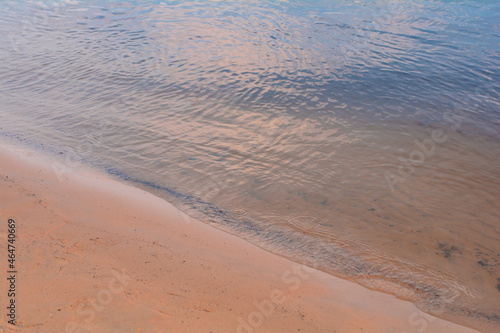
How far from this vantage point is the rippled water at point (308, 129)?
175 inches

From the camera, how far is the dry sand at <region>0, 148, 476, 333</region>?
2.93 m

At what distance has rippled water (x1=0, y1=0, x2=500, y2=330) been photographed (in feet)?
14.6

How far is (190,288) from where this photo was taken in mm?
3354

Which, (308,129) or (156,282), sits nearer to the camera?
(156,282)

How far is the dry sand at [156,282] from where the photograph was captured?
2.93 m

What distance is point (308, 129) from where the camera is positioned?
723cm

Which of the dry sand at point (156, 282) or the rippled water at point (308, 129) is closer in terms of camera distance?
Answer: the dry sand at point (156, 282)

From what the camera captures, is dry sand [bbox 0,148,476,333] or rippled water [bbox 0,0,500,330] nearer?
dry sand [bbox 0,148,476,333]

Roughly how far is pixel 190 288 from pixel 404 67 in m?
9.61

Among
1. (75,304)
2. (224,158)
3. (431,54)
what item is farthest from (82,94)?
A: (431,54)

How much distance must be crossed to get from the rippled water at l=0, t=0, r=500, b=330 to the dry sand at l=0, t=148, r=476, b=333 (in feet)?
1.38

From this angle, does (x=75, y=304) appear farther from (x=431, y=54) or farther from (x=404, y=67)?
(x=431, y=54)

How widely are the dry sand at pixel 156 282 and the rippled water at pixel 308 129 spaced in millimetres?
420

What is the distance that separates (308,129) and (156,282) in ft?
15.8
